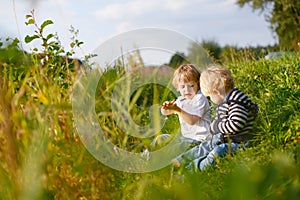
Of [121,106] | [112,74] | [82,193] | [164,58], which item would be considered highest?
[164,58]

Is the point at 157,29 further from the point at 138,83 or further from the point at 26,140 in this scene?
the point at 26,140

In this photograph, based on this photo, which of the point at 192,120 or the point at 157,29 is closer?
the point at 157,29

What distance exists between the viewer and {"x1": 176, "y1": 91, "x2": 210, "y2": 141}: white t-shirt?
401 centimetres

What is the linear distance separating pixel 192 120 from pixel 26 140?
98.9 inches

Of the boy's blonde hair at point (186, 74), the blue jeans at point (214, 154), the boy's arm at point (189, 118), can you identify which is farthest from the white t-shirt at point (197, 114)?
the blue jeans at point (214, 154)

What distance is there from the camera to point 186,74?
157 inches

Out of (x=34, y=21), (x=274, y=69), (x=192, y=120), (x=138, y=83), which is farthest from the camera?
(x=274, y=69)

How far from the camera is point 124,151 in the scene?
2023mm

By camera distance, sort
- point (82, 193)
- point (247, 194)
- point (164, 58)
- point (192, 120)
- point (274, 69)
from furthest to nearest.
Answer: point (274, 69), point (192, 120), point (164, 58), point (82, 193), point (247, 194)

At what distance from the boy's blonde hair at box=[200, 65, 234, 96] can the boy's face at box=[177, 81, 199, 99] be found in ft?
0.46

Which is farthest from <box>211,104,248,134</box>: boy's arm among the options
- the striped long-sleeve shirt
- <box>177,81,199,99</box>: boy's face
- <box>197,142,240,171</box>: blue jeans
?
<box>177,81,199,99</box>: boy's face

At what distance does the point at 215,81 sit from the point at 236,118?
1.29 feet

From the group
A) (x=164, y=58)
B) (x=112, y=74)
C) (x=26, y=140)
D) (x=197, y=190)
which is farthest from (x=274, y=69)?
(x=197, y=190)

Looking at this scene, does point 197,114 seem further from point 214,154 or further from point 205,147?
point 214,154
